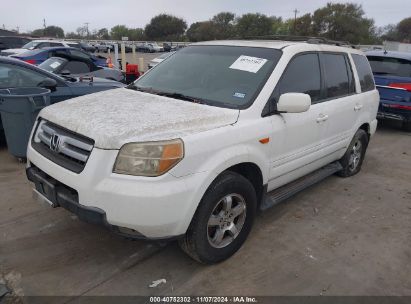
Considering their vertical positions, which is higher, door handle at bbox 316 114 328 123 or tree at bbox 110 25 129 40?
tree at bbox 110 25 129 40

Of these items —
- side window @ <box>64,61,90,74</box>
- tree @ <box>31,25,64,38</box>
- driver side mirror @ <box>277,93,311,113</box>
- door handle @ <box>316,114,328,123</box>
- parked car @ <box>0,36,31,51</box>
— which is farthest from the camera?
tree @ <box>31,25,64,38</box>

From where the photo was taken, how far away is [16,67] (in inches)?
232

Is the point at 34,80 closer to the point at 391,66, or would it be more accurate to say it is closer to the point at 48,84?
the point at 48,84

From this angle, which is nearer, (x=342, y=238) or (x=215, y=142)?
(x=215, y=142)

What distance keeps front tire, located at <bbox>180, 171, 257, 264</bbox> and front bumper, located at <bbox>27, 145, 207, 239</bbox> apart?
0.56 feet

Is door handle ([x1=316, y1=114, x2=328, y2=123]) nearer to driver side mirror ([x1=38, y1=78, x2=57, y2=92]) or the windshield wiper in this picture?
the windshield wiper

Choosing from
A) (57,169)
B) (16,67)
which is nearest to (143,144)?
(57,169)

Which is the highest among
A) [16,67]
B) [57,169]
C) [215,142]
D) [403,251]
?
[16,67]

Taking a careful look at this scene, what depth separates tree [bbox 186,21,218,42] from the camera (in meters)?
82.0

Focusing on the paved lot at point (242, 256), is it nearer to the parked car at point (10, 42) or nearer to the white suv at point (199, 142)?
the white suv at point (199, 142)

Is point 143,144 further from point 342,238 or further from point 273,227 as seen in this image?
point 342,238

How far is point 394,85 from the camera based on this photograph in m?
8.12

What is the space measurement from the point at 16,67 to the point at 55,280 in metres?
4.09

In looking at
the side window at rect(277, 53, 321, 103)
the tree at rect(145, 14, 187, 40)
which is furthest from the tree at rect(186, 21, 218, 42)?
the side window at rect(277, 53, 321, 103)
